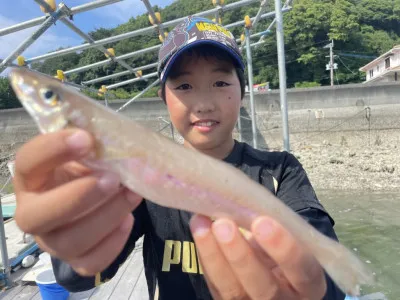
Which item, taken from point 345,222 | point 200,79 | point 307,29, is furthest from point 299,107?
point 307,29

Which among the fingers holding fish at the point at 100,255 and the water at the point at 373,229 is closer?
the fingers holding fish at the point at 100,255

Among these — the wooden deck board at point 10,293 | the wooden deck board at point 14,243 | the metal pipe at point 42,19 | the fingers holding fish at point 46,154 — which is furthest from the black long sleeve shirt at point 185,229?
the wooden deck board at point 14,243

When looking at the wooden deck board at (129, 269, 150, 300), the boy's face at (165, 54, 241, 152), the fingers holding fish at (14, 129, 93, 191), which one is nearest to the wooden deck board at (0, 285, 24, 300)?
the wooden deck board at (129, 269, 150, 300)

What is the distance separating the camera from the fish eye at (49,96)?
100 cm

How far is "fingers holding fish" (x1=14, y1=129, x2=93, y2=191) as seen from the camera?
0.88 metres

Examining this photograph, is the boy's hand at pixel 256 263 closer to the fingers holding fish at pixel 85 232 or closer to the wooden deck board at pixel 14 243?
the fingers holding fish at pixel 85 232

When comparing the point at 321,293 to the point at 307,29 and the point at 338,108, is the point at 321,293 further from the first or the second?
the point at 307,29

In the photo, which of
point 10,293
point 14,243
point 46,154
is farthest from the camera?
point 14,243

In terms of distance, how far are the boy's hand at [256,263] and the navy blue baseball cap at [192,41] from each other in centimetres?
101

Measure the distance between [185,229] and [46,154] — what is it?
3.53 ft

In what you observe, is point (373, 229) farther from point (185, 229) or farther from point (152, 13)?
point (185, 229)

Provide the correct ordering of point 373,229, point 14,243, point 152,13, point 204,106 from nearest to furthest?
point 204,106, point 152,13, point 14,243, point 373,229

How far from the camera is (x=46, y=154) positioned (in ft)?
2.90

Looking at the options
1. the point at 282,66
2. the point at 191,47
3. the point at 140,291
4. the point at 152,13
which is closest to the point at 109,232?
the point at 191,47
